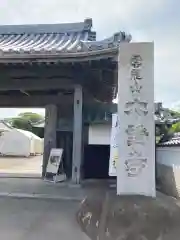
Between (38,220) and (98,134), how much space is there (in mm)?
6478

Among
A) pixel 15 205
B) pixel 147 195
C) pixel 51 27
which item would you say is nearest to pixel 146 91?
pixel 147 195

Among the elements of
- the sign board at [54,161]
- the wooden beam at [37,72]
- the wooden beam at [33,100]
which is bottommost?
the sign board at [54,161]

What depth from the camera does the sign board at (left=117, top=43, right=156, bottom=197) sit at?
5.54 m

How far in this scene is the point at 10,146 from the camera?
31469 millimetres

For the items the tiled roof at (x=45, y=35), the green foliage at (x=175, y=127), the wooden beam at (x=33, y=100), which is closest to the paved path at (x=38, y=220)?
the wooden beam at (x=33, y=100)

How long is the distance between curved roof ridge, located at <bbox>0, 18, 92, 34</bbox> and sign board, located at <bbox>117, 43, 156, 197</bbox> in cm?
642

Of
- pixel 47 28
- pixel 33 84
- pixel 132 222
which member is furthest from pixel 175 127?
pixel 132 222

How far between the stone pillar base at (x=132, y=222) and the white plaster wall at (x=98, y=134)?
681cm

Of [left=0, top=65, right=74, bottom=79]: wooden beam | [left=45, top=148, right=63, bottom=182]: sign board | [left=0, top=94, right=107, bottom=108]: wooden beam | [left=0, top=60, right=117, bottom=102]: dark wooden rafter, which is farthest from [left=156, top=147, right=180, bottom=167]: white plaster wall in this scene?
[left=0, top=65, right=74, bottom=79]: wooden beam

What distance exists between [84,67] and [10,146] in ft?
81.1

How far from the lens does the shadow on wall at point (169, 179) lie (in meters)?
7.76

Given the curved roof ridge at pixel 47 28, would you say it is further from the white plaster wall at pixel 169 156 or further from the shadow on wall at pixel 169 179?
the shadow on wall at pixel 169 179

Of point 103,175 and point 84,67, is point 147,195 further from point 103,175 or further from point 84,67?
point 103,175

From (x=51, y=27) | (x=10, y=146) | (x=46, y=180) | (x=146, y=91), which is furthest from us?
(x=10, y=146)
